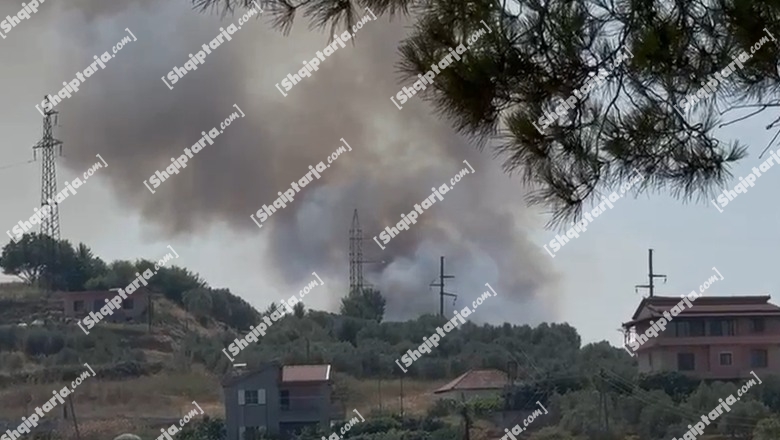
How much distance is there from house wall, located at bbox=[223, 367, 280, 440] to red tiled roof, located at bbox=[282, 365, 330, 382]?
0.31 metres

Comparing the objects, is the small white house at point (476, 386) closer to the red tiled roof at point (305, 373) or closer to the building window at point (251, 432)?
the red tiled roof at point (305, 373)

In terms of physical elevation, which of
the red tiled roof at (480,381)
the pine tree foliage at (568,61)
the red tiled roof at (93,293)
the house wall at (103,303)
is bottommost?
the pine tree foliage at (568,61)

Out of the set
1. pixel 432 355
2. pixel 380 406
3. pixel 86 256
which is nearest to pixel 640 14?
pixel 380 406

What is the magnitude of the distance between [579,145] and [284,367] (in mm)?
17858

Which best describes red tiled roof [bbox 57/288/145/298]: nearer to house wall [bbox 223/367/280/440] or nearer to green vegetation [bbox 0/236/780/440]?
green vegetation [bbox 0/236/780/440]

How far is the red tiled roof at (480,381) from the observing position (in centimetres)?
2356

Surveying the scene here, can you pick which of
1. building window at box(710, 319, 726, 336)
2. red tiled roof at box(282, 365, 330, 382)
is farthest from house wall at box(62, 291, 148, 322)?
building window at box(710, 319, 726, 336)

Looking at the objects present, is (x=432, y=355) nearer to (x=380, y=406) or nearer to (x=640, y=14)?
(x=380, y=406)

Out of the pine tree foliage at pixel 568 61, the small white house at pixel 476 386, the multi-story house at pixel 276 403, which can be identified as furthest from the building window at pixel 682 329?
the pine tree foliage at pixel 568 61

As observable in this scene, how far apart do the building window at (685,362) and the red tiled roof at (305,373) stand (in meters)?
5.99

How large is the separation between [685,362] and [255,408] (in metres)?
7.30

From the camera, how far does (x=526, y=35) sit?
5.55 m

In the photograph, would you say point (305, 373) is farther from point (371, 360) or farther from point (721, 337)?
point (721, 337)

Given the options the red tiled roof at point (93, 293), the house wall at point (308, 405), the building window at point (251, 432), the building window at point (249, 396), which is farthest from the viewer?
the red tiled roof at point (93, 293)
